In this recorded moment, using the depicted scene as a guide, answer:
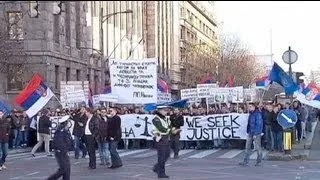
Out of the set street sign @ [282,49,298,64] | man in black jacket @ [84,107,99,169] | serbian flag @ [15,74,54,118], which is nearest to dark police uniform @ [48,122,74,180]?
man in black jacket @ [84,107,99,169]

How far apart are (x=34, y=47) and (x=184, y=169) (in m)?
27.3

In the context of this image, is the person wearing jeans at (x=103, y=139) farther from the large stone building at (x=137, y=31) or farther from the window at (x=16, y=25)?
the large stone building at (x=137, y=31)

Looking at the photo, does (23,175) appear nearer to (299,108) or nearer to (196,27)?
(299,108)

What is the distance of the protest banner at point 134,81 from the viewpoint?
25.3m

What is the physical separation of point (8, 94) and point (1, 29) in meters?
6.88

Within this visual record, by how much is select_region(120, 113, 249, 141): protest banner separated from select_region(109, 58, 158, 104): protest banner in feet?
11.0

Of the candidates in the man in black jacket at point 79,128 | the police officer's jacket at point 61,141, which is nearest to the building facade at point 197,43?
the man in black jacket at point 79,128

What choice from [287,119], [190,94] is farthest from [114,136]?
[190,94]

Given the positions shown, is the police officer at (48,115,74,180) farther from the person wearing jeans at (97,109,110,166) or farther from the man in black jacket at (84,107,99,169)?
the person wearing jeans at (97,109,110,166)

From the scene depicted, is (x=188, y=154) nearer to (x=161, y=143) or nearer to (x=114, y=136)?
(x=114, y=136)

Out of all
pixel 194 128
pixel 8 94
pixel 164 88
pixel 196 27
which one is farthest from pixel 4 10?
pixel 196 27

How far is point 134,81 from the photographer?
25609 mm

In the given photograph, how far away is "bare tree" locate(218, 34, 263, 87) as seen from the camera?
74506 millimetres

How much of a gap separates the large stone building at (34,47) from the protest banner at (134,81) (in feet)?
47.8
